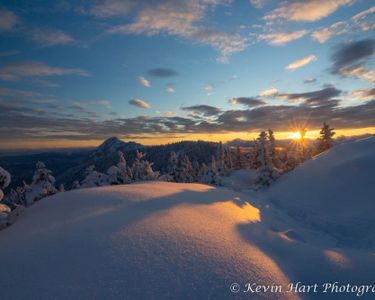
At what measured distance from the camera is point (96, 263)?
17.6 ft

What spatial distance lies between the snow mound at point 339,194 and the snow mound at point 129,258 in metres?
10.5

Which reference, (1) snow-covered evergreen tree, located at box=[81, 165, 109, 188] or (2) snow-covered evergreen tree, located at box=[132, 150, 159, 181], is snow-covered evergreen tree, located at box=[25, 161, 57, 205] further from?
(2) snow-covered evergreen tree, located at box=[132, 150, 159, 181]

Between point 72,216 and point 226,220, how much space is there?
5.88m

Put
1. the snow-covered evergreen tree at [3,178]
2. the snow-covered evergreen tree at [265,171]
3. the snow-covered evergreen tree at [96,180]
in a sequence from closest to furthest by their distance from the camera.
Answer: the snow-covered evergreen tree at [3,178] → the snow-covered evergreen tree at [96,180] → the snow-covered evergreen tree at [265,171]

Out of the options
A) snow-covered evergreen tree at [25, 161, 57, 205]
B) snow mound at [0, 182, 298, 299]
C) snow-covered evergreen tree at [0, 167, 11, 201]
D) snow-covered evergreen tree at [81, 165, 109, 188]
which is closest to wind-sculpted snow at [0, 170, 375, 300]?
snow mound at [0, 182, 298, 299]

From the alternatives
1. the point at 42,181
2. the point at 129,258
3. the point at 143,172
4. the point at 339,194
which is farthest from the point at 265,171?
the point at 129,258

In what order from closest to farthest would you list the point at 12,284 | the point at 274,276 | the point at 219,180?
the point at 12,284 < the point at 274,276 < the point at 219,180

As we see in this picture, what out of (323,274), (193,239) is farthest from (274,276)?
(193,239)

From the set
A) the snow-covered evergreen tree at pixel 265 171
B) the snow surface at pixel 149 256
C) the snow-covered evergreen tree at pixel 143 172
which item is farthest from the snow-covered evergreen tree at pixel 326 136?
the snow surface at pixel 149 256

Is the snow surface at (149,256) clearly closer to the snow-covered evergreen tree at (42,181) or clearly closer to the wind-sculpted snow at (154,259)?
the wind-sculpted snow at (154,259)

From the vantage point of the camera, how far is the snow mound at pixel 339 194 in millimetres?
15130

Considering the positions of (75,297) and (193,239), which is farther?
(193,239)

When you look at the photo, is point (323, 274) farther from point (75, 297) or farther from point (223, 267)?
point (75, 297)

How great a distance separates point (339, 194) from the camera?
20.2m
